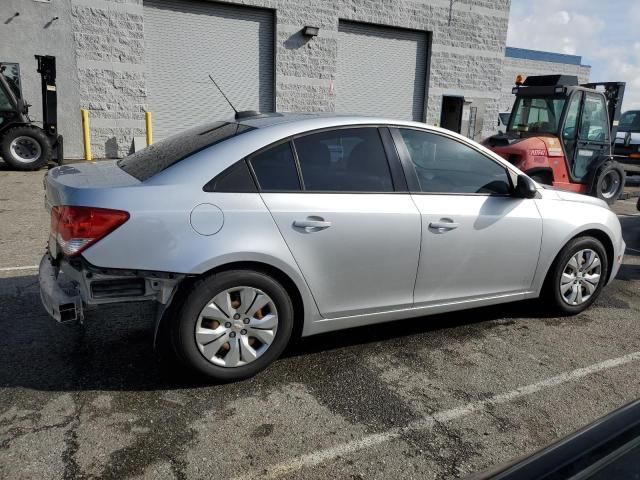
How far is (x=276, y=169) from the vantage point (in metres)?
3.29

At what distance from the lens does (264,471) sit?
2.47 metres

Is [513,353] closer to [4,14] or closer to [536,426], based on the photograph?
[536,426]

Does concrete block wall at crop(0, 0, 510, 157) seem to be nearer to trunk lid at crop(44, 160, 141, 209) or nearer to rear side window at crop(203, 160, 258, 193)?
trunk lid at crop(44, 160, 141, 209)

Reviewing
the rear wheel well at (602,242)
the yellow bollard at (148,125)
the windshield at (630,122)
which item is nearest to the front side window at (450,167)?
the rear wheel well at (602,242)

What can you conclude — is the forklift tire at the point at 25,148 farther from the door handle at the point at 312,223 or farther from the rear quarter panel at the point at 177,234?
the door handle at the point at 312,223

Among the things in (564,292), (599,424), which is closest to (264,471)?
(599,424)

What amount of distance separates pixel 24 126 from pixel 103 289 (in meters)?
10.8

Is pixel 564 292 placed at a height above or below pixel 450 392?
above

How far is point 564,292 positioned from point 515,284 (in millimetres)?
578

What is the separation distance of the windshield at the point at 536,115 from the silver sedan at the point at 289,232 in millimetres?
5992

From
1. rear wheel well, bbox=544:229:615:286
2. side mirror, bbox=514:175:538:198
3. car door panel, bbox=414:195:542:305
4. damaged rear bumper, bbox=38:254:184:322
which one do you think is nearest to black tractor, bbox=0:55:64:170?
damaged rear bumper, bbox=38:254:184:322

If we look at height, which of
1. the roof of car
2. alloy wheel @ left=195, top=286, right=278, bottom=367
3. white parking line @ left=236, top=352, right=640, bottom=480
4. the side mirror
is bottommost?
white parking line @ left=236, top=352, right=640, bottom=480

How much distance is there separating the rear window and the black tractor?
9482 millimetres

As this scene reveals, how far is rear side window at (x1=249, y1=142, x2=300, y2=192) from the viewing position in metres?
3.24
